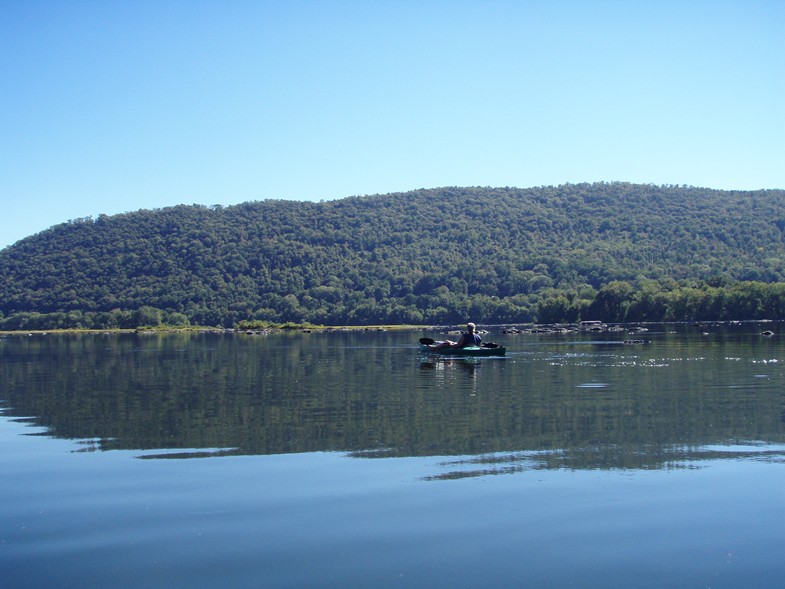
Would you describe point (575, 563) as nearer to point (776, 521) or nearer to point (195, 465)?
point (776, 521)

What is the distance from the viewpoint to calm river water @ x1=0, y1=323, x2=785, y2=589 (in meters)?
12.3

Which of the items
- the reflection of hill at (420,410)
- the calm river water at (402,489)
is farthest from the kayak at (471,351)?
the calm river water at (402,489)

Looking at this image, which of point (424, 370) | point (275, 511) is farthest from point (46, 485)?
point (424, 370)

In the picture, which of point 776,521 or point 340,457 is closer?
point 776,521

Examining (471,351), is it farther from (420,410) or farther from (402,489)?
(402,489)

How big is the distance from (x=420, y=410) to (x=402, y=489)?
11163 mm

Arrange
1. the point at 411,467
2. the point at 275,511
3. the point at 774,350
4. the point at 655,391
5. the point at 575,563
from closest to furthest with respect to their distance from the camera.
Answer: the point at 575,563 → the point at 275,511 → the point at 411,467 → the point at 655,391 → the point at 774,350

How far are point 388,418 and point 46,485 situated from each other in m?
10.7

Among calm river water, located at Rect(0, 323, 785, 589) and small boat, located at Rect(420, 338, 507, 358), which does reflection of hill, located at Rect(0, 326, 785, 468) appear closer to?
calm river water, located at Rect(0, 323, 785, 589)

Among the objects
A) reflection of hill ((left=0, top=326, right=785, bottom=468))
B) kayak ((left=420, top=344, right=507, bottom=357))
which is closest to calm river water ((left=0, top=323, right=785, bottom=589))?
reflection of hill ((left=0, top=326, right=785, bottom=468))

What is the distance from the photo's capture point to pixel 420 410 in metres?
27.7

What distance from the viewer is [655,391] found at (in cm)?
3148

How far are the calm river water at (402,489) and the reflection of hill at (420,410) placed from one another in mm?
134

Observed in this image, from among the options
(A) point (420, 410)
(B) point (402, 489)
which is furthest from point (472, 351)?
(B) point (402, 489)
